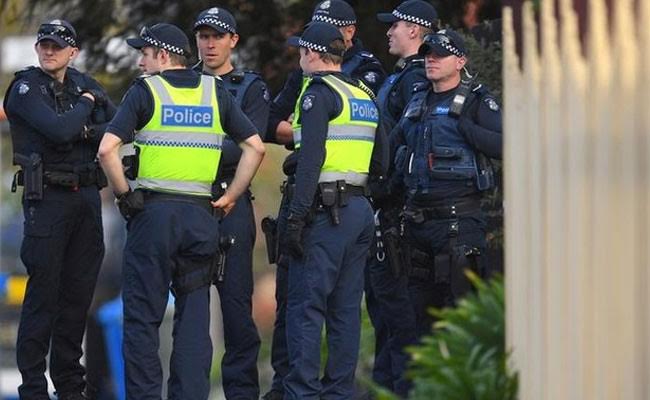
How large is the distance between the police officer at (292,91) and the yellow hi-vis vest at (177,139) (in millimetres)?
Answer: 1026

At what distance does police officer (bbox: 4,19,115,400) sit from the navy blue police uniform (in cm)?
93

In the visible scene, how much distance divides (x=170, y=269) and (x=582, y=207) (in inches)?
137

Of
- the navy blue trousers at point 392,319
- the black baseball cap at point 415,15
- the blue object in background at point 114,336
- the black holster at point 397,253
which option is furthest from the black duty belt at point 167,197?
the blue object in background at point 114,336

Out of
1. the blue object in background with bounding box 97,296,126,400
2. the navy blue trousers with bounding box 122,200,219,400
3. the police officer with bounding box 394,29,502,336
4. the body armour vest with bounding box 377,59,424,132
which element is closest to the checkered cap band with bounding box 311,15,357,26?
the body armour vest with bounding box 377,59,424,132

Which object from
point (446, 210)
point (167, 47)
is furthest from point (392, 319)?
point (167, 47)

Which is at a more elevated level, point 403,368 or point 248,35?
point 248,35

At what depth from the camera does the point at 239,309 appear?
938 centimetres

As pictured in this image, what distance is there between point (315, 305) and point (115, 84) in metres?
7.14

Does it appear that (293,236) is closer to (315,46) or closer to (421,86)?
(315,46)

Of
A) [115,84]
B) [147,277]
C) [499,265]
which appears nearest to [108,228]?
[115,84]

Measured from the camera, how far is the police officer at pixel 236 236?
9328 millimetres

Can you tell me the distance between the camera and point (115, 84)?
15.5 metres

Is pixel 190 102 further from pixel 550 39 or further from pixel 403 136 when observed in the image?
pixel 550 39

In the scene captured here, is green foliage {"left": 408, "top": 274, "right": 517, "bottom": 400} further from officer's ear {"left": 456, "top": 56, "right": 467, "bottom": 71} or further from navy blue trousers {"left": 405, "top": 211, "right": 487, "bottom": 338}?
officer's ear {"left": 456, "top": 56, "right": 467, "bottom": 71}
